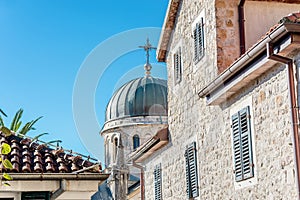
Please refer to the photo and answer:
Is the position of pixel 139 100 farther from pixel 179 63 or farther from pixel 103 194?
pixel 179 63

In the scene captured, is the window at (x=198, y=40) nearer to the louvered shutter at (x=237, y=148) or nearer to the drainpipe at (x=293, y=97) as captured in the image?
the louvered shutter at (x=237, y=148)

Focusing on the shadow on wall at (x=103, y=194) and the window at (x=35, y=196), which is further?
the shadow on wall at (x=103, y=194)

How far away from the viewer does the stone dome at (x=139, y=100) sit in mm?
44938

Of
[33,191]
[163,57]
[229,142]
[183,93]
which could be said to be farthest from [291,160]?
[163,57]

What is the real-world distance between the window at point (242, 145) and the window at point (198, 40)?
9.53ft

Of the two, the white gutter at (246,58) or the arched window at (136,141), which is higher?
the arched window at (136,141)

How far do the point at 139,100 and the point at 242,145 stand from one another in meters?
35.3

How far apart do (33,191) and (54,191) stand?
1.13 ft

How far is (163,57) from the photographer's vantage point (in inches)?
667

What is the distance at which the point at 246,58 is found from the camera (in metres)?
9.08

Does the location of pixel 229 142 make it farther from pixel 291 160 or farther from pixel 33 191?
pixel 33 191

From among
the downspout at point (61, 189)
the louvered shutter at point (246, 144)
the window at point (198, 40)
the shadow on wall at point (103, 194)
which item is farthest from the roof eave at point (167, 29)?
the shadow on wall at point (103, 194)

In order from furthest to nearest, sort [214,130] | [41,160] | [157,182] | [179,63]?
[157,182] → [179,63] → [214,130] → [41,160]

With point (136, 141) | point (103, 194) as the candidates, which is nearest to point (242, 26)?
point (136, 141)
